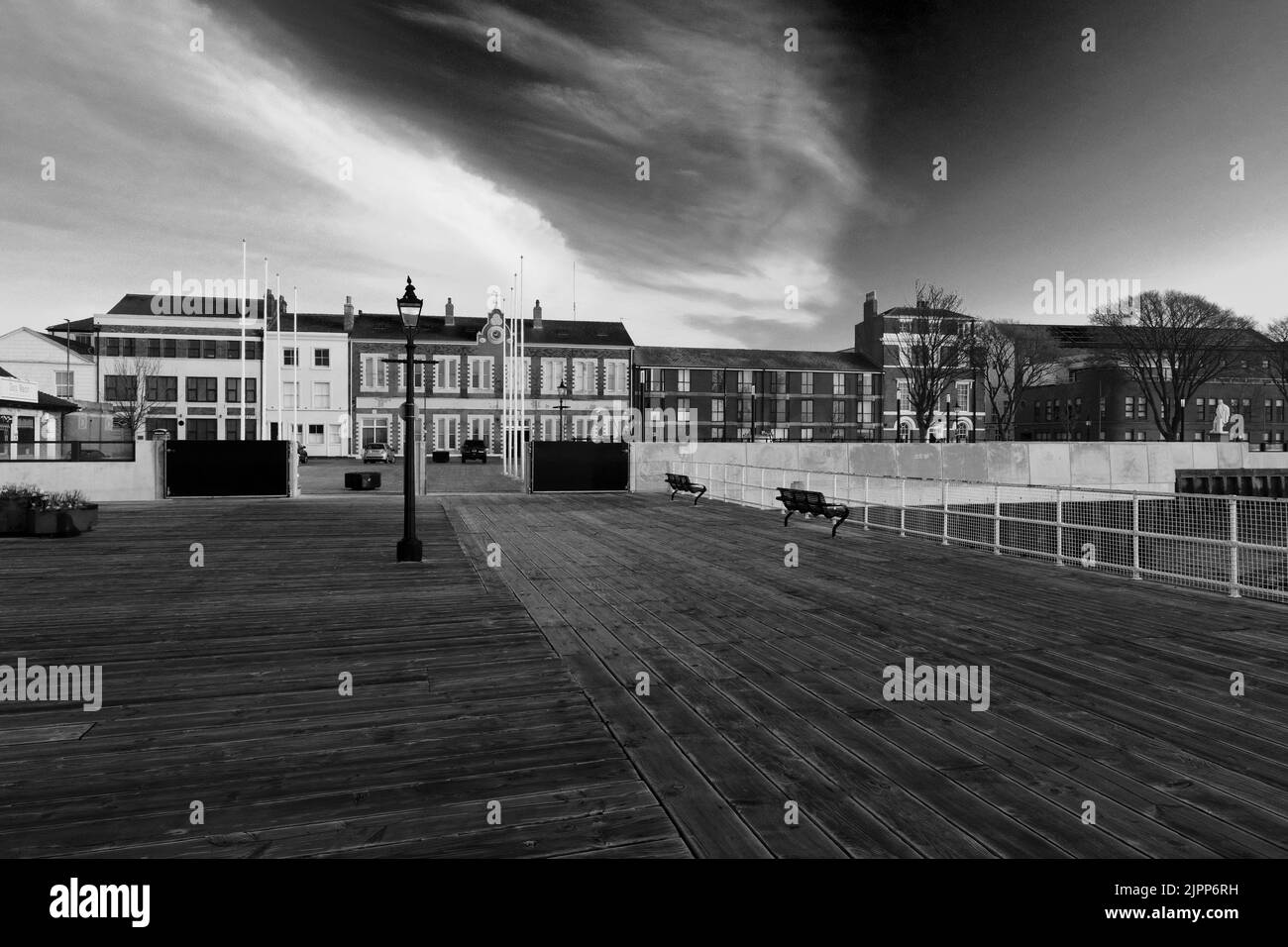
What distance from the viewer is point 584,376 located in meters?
67.4

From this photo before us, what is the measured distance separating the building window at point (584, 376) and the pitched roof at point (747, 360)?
4.50 metres

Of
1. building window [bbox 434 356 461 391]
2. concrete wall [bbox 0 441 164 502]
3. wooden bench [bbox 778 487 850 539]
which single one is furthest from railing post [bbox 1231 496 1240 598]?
building window [bbox 434 356 461 391]

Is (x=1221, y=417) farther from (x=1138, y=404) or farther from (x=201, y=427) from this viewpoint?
(x=201, y=427)

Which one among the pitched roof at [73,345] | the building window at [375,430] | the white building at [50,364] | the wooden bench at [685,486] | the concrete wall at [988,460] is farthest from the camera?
the building window at [375,430]

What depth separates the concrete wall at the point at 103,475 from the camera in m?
20.5

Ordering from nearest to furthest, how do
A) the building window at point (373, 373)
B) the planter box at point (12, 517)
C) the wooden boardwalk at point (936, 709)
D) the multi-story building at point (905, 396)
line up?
the wooden boardwalk at point (936, 709)
the planter box at point (12, 517)
the building window at point (373, 373)
the multi-story building at point (905, 396)

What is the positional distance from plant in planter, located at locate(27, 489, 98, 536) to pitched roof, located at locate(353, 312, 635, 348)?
51899mm

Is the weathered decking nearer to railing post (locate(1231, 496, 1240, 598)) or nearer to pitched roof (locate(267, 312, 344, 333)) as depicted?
railing post (locate(1231, 496, 1240, 598))

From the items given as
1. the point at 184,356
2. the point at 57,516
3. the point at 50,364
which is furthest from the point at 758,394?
the point at 57,516

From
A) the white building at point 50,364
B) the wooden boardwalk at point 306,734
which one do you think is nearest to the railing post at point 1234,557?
the wooden boardwalk at point 306,734

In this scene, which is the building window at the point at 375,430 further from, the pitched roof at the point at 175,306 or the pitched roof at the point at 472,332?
the pitched roof at the point at 175,306

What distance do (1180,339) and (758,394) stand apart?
Answer: 33921 millimetres

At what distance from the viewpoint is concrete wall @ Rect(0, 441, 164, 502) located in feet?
67.2
